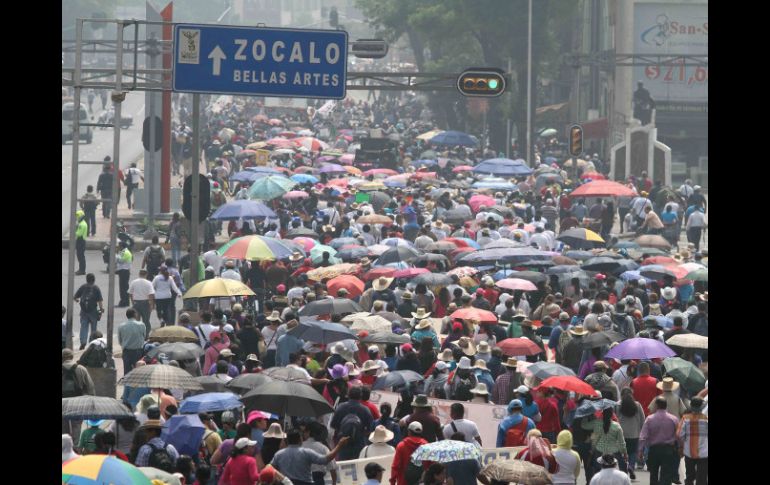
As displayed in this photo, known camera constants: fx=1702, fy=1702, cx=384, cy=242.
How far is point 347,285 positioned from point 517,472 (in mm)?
11670

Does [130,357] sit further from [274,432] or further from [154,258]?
[274,432]

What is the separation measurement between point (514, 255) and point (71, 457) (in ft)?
→ 48.7

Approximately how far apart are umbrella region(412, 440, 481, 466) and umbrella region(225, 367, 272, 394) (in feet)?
9.80

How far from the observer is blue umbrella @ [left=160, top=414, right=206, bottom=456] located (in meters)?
15.1

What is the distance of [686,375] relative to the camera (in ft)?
61.1

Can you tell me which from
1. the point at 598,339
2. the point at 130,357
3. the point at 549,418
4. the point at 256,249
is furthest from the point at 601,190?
the point at 549,418

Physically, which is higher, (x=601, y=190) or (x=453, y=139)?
(x=453, y=139)

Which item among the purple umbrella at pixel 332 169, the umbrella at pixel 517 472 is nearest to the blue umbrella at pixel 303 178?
the purple umbrella at pixel 332 169

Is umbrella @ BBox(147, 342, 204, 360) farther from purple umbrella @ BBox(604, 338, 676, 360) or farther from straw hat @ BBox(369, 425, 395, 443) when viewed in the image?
purple umbrella @ BBox(604, 338, 676, 360)

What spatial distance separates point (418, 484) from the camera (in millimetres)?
14641

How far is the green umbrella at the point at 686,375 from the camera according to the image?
18.6m
